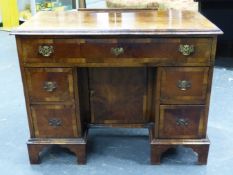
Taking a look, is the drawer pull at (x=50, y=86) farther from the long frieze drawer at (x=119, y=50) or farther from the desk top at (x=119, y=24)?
the desk top at (x=119, y=24)

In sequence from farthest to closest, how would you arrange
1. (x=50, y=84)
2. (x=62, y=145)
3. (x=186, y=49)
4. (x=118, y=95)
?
(x=118, y=95), (x=62, y=145), (x=50, y=84), (x=186, y=49)

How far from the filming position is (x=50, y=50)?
148 centimetres

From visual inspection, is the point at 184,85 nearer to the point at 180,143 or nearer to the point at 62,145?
the point at 180,143

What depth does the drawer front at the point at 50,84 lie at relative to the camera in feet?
5.01

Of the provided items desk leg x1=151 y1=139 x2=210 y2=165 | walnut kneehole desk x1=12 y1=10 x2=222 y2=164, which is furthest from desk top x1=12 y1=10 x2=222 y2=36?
desk leg x1=151 y1=139 x2=210 y2=165

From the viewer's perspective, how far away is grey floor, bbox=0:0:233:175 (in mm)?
1681

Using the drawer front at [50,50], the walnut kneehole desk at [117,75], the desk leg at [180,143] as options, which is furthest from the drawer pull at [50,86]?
the desk leg at [180,143]

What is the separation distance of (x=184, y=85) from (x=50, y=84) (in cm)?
61

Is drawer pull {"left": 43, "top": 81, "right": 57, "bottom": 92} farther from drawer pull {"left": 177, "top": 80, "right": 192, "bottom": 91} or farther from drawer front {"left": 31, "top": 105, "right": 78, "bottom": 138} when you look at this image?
drawer pull {"left": 177, "top": 80, "right": 192, "bottom": 91}

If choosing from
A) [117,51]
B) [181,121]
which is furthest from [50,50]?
[181,121]

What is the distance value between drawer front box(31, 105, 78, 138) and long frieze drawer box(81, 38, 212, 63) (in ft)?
1.02

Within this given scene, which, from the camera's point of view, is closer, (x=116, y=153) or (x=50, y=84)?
(x=50, y=84)

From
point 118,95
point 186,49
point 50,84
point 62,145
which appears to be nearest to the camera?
point 186,49

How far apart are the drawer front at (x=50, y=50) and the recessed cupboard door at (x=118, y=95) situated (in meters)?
0.28
